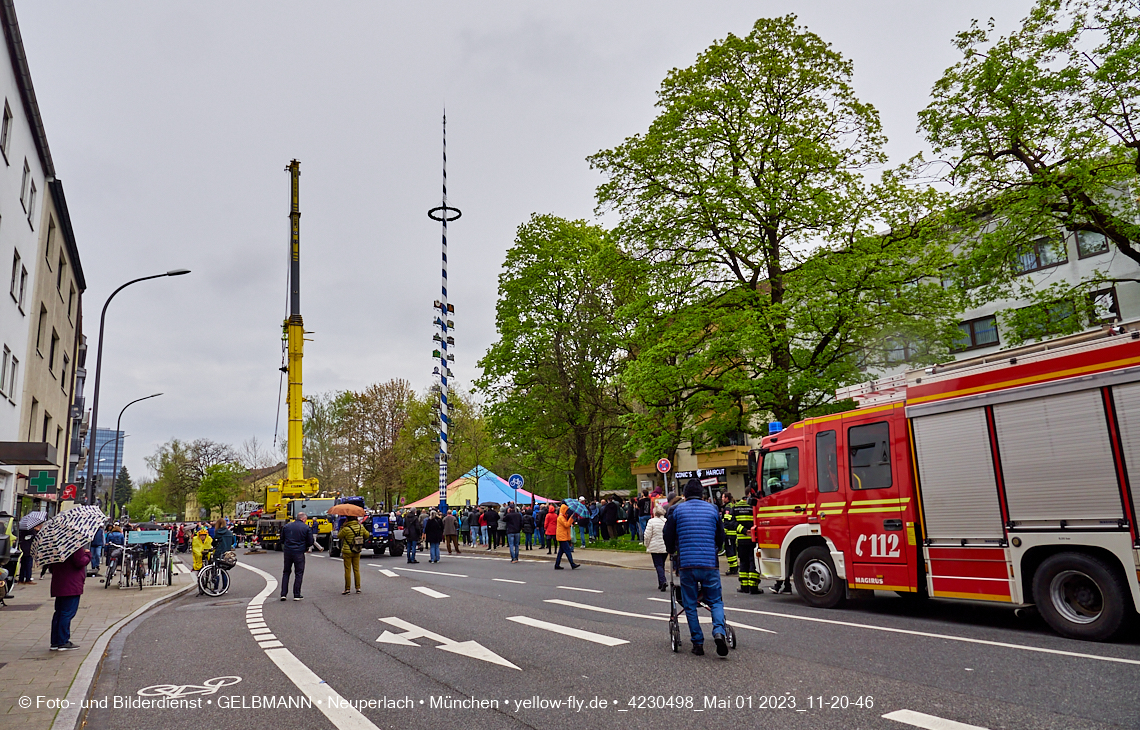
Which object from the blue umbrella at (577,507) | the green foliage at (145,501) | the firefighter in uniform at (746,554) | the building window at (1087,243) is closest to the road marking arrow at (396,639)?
the firefighter in uniform at (746,554)

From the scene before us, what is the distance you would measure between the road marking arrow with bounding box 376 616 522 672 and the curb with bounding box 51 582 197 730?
2916 mm

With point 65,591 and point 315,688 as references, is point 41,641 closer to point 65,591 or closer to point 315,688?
point 65,591

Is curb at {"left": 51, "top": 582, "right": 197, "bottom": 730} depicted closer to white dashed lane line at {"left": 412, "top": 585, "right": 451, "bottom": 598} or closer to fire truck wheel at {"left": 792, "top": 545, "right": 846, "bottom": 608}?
white dashed lane line at {"left": 412, "top": 585, "right": 451, "bottom": 598}

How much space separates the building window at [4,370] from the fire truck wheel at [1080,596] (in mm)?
22497

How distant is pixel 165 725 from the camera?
229 inches

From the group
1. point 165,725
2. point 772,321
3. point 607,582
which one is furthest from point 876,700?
point 772,321

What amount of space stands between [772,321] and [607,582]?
7828mm

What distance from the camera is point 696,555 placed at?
768cm

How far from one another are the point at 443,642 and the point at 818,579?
563 cm

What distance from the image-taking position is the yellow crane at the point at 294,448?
32156 mm

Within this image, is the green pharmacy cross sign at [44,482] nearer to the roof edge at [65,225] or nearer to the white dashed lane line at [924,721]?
the roof edge at [65,225]

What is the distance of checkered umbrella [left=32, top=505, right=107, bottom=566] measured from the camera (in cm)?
884

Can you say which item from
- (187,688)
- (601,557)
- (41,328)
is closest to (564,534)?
(601,557)

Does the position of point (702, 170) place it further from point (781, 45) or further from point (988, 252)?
point (988, 252)
